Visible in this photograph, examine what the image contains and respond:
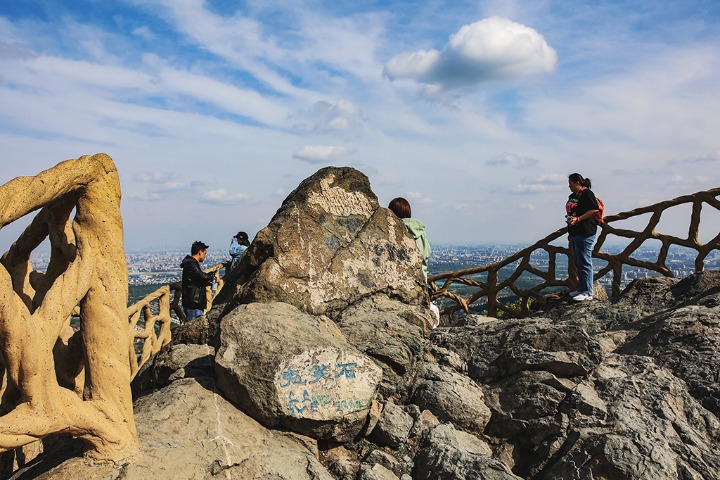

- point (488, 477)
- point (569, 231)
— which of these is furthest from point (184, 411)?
Answer: point (569, 231)

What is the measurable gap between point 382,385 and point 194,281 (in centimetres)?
530

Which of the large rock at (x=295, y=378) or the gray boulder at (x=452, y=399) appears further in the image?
the gray boulder at (x=452, y=399)

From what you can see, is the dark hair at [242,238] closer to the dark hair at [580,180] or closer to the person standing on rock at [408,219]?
the person standing on rock at [408,219]

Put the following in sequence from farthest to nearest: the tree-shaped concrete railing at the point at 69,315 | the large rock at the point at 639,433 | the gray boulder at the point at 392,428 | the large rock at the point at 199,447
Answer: the gray boulder at the point at 392,428, the large rock at the point at 639,433, the large rock at the point at 199,447, the tree-shaped concrete railing at the point at 69,315

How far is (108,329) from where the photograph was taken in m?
3.31

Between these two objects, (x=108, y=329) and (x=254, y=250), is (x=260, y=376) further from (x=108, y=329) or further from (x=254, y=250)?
(x=254, y=250)

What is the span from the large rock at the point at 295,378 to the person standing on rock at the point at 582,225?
4.93 m

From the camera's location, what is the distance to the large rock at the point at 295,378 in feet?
12.9

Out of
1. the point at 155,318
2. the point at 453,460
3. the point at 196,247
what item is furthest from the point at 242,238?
the point at 453,460

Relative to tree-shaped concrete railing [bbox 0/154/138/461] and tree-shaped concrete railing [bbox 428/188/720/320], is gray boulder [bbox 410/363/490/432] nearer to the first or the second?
tree-shaped concrete railing [bbox 0/154/138/461]

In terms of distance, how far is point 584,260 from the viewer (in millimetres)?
8031

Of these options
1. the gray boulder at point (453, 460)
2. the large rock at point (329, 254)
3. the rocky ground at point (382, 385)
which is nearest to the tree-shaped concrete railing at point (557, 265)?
the rocky ground at point (382, 385)

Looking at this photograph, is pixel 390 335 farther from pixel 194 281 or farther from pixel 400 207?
pixel 194 281

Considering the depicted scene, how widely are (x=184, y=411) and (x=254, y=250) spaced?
2.33 meters
